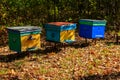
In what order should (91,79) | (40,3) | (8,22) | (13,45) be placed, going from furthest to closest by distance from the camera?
(40,3), (8,22), (13,45), (91,79)

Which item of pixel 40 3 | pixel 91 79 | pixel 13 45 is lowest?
pixel 91 79

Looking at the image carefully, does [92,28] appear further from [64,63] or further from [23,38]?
[23,38]

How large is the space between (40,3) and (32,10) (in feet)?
1.90

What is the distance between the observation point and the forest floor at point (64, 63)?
25.1 feet

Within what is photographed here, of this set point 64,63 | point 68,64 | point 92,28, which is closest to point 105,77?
point 68,64

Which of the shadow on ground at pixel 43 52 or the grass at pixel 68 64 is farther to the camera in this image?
the shadow on ground at pixel 43 52

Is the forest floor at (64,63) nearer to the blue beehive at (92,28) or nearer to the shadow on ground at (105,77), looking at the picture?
the shadow on ground at (105,77)

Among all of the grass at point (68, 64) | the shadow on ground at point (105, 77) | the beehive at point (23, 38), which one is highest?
the beehive at point (23, 38)

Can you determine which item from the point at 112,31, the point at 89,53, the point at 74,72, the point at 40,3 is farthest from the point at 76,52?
the point at 40,3

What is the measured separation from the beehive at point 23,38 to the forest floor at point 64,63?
17.3 inches

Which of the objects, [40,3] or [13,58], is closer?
[13,58]

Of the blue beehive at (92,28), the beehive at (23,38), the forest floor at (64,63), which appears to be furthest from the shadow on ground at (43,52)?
the blue beehive at (92,28)

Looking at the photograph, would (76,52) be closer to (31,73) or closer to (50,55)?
(50,55)

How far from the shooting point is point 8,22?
46.8ft
